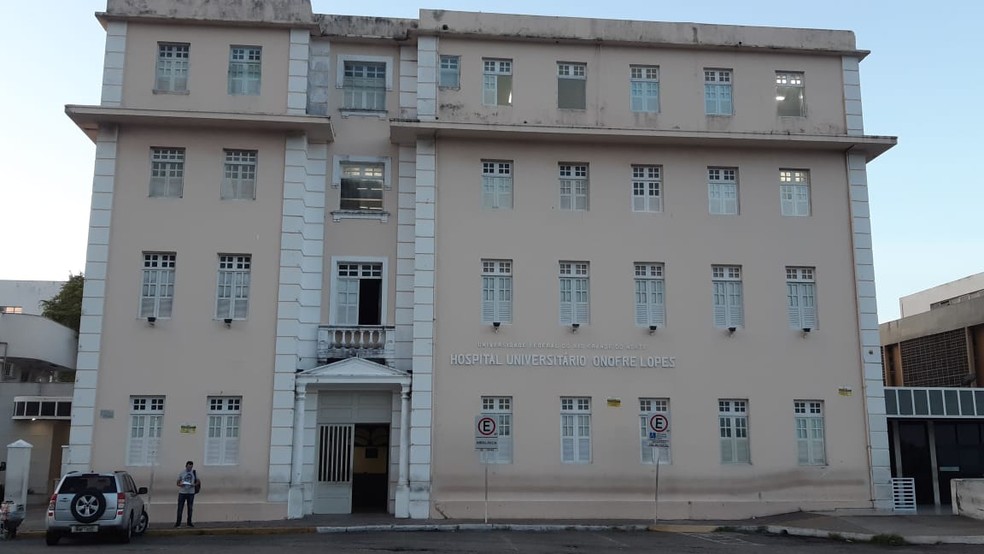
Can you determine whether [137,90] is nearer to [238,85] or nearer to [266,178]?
[238,85]

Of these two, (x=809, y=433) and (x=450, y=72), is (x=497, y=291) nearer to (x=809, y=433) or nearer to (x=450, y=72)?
(x=450, y=72)

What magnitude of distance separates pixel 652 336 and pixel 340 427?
843 cm

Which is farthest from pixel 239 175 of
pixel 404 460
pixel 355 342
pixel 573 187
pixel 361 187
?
pixel 573 187

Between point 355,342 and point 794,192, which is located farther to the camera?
point 794,192


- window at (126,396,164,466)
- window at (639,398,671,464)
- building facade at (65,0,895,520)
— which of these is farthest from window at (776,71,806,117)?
window at (126,396,164,466)

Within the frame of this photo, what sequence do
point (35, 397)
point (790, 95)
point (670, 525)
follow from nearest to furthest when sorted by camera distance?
point (670, 525), point (790, 95), point (35, 397)

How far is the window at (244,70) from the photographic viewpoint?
23406 millimetres

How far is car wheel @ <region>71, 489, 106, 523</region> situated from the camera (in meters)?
16.8

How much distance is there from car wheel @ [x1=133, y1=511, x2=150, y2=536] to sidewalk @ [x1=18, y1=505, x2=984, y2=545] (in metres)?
0.16

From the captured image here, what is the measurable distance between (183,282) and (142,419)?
349 centimetres

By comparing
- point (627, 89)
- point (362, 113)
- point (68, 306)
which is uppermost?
point (627, 89)

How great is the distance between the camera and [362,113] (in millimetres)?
24078

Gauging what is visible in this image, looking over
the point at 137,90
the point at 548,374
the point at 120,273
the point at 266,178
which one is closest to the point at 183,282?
the point at 120,273

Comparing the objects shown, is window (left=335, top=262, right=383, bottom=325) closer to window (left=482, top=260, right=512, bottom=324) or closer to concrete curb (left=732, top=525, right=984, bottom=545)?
window (left=482, top=260, right=512, bottom=324)
